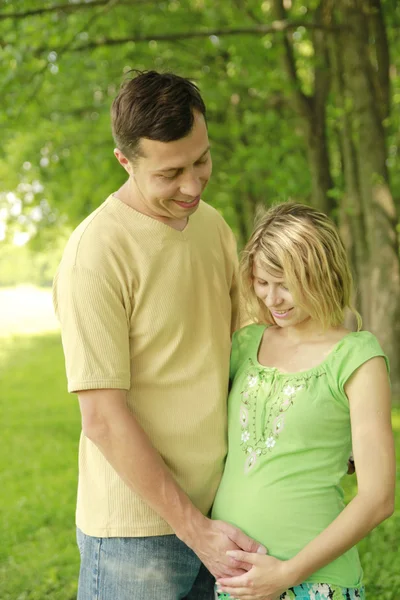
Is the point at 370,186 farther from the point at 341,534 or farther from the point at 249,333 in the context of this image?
the point at 341,534

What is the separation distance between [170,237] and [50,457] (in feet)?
23.6

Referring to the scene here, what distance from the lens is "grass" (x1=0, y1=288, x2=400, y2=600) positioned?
5434 mm

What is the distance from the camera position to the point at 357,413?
2250mm

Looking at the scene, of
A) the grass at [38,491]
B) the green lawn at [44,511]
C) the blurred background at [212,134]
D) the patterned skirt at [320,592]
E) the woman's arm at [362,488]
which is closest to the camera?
the woman's arm at [362,488]

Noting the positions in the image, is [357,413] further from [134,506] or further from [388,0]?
[388,0]

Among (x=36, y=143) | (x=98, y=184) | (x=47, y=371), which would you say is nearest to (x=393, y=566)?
(x=98, y=184)

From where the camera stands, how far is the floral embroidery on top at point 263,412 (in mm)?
2412

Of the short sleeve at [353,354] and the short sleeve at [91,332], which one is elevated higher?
the short sleeve at [91,332]

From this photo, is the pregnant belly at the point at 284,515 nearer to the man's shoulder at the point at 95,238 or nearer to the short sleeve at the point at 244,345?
the short sleeve at the point at 244,345

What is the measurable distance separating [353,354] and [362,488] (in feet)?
1.25

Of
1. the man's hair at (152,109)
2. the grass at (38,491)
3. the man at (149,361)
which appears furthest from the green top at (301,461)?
the grass at (38,491)

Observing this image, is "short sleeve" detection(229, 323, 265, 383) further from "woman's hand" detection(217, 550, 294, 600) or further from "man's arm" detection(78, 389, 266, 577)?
"woman's hand" detection(217, 550, 294, 600)

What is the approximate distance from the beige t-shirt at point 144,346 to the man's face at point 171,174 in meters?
0.06

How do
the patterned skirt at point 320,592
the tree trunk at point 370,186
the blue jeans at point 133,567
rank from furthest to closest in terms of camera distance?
1. the tree trunk at point 370,186
2. the blue jeans at point 133,567
3. the patterned skirt at point 320,592
